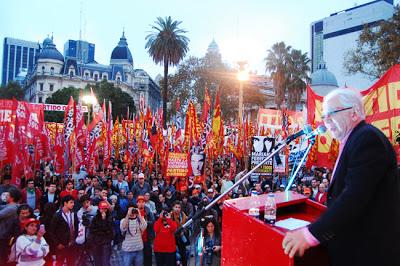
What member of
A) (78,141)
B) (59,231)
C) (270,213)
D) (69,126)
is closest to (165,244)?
(59,231)

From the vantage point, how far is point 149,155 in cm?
1873

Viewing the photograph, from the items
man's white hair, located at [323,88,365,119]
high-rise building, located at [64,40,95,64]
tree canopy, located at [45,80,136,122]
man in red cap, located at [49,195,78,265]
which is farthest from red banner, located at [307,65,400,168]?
high-rise building, located at [64,40,95,64]

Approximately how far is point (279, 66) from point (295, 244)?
4407cm

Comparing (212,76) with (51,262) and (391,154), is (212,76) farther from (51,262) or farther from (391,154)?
(391,154)

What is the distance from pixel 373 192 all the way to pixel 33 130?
16.2 m

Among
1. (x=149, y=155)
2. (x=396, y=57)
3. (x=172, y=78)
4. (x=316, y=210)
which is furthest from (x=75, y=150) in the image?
(x=172, y=78)

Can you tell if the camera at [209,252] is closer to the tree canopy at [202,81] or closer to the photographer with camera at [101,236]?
the photographer with camera at [101,236]

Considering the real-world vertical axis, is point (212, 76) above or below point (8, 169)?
above

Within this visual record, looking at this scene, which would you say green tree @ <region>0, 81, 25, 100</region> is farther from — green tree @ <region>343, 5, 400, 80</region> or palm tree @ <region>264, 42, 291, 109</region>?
green tree @ <region>343, 5, 400, 80</region>

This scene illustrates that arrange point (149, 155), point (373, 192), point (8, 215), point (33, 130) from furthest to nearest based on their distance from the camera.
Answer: point (149, 155), point (33, 130), point (8, 215), point (373, 192)

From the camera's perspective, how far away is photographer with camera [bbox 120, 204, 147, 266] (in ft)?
24.8

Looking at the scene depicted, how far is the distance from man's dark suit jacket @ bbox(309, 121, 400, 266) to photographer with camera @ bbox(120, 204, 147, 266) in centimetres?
617

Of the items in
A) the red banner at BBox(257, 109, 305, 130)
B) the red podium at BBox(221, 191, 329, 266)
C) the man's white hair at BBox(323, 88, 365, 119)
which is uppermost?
the red banner at BBox(257, 109, 305, 130)

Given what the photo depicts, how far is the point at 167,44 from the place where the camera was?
39.9 meters
